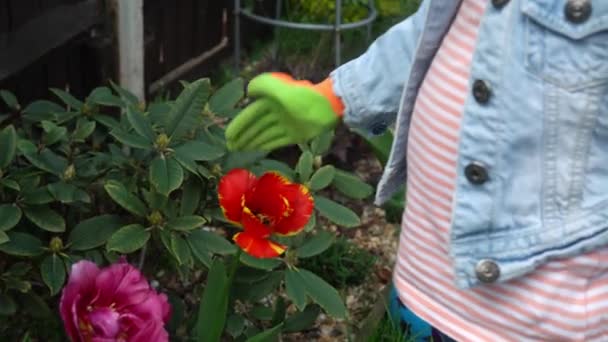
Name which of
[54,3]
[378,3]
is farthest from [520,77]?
[378,3]

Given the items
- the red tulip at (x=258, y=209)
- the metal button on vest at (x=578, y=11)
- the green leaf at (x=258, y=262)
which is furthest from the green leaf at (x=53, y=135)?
the metal button on vest at (x=578, y=11)

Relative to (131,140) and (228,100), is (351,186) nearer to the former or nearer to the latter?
(228,100)

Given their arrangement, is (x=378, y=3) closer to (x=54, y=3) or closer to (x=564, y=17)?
(x=54, y=3)

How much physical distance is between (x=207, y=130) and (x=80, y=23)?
0.93 m

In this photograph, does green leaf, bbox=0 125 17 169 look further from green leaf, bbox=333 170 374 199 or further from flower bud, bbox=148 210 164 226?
green leaf, bbox=333 170 374 199

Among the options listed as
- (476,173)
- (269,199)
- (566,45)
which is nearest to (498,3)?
(566,45)

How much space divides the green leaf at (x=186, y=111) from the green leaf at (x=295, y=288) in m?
0.34

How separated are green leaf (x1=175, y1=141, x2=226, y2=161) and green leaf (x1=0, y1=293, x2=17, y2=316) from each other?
0.41 metres

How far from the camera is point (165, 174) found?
201cm

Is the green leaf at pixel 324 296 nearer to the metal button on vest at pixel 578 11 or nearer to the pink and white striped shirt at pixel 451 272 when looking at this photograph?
the pink and white striped shirt at pixel 451 272

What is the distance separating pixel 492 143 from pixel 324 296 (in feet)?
2.72

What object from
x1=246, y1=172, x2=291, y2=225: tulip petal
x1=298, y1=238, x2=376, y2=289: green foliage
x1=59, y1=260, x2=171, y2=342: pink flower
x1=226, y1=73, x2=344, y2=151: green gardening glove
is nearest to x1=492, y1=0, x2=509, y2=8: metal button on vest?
x1=226, y1=73, x2=344, y2=151: green gardening glove

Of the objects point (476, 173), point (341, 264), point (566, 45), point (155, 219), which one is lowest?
point (341, 264)

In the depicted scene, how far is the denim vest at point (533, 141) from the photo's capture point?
1221 millimetres
